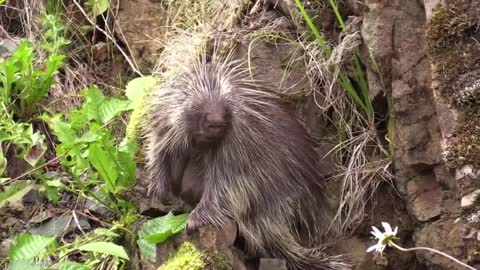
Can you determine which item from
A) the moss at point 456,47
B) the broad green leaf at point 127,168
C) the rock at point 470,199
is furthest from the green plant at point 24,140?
the rock at point 470,199

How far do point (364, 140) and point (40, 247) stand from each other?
4.79 feet

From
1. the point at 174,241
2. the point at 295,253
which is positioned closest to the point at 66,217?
the point at 174,241

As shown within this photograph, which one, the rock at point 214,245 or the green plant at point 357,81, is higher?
the green plant at point 357,81

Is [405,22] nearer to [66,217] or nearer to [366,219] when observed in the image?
[366,219]

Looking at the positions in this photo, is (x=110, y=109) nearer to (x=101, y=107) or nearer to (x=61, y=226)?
(x=101, y=107)

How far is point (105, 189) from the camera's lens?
3975 mm

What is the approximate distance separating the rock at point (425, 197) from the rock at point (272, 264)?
1.89 feet

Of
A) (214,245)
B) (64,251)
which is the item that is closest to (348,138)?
(214,245)

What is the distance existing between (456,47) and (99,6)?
7.66ft

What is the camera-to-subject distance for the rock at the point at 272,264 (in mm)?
3459

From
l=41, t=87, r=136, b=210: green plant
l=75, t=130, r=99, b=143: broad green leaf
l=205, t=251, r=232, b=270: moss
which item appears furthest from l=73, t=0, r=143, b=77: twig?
l=205, t=251, r=232, b=270: moss

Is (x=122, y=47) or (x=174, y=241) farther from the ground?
(x=122, y=47)

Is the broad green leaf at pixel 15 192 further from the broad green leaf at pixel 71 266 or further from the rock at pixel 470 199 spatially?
the rock at pixel 470 199

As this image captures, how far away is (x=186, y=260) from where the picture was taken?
11.1 feet
